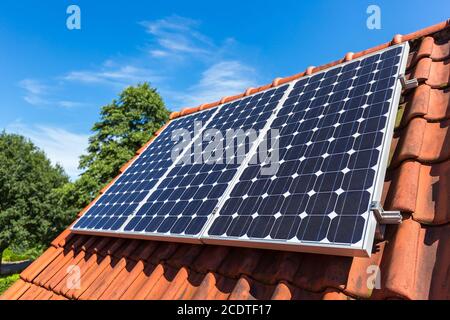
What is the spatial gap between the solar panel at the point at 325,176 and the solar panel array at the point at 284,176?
13mm

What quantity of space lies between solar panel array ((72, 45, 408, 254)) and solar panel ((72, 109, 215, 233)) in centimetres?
4

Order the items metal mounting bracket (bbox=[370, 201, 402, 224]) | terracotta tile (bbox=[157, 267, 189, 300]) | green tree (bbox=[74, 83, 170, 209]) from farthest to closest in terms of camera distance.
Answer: green tree (bbox=[74, 83, 170, 209]) → terracotta tile (bbox=[157, 267, 189, 300]) → metal mounting bracket (bbox=[370, 201, 402, 224])

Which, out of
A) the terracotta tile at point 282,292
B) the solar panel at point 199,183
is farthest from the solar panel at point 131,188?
the terracotta tile at point 282,292

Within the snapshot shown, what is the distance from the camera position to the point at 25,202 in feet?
112

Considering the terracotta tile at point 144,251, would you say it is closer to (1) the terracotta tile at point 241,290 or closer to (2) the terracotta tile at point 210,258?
(2) the terracotta tile at point 210,258

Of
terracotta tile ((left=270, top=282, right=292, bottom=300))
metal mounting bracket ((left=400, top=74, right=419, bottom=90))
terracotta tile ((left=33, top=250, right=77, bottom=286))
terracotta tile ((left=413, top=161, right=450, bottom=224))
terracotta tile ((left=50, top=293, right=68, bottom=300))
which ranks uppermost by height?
metal mounting bracket ((left=400, top=74, right=419, bottom=90))

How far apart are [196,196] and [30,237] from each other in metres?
38.9

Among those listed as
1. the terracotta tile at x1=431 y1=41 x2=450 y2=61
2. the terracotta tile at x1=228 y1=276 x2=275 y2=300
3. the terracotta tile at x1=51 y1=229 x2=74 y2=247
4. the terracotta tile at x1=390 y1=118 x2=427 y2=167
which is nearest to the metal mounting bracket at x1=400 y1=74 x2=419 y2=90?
the terracotta tile at x1=390 y1=118 x2=427 y2=167

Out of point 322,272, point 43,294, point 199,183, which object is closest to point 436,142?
point 322,272

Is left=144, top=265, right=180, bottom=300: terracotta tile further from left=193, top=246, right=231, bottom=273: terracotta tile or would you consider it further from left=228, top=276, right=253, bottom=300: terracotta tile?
left=228, top=276, right=253, bottom=300: terracotta tile

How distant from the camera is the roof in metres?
2.61

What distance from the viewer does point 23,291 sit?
19.8ft
